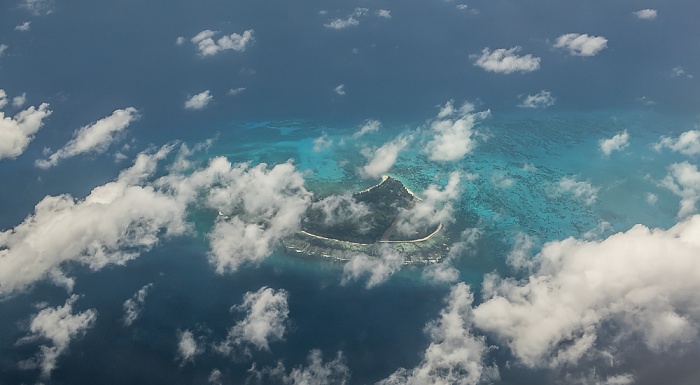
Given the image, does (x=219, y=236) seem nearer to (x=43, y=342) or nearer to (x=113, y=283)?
(x=113, y=283)

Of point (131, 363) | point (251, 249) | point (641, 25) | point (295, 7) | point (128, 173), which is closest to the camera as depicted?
point (131, 363)

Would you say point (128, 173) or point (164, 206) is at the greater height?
point (128, 173)

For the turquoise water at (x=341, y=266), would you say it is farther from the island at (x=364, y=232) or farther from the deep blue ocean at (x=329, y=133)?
the island at (x=364, y=232)

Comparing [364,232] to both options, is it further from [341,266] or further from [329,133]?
[329,133]

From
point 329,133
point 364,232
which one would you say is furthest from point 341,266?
point 329,133

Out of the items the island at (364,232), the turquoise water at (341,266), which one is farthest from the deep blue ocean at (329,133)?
the island at (364,232)

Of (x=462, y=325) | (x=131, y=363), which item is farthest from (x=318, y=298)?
(x=131, y=363)
